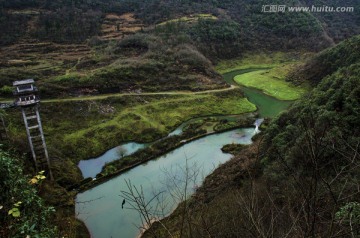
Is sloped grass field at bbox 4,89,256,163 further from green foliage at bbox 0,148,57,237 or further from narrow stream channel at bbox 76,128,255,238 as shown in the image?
green foliage at bbox 0,148,57,237

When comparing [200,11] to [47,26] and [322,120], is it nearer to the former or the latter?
[47,26]

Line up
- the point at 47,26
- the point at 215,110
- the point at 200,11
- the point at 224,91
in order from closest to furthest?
the point at 215,110 < the point at 224,91 < the point at 47,26 < the point at 200,11

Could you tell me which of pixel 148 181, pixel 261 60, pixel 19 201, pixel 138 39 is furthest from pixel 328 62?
pixel 19 201

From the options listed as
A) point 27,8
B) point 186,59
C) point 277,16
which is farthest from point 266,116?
point 27,8

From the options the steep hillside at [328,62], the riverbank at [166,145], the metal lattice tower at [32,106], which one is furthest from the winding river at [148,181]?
the steep hillside at [328,62]

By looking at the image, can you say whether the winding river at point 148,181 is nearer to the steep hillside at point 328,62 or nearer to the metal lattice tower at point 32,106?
the metal lattice tower at point 32,106

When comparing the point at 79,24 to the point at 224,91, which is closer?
the point at 224,91
